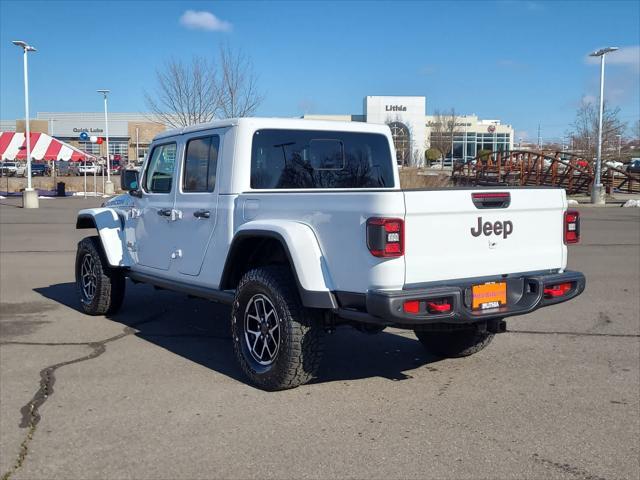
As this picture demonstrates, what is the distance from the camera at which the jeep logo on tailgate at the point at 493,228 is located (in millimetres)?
4517

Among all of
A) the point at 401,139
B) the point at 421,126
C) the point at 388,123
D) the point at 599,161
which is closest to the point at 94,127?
the point at 421,126

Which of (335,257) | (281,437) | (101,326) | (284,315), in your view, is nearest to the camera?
(281,437)

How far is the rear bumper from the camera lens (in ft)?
13.4

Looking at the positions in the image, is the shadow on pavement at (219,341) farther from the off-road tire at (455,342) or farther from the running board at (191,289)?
the running board at (191,289)

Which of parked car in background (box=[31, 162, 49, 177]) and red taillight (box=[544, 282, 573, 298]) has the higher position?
parked car in background (box=[31, 162, 49, 177])

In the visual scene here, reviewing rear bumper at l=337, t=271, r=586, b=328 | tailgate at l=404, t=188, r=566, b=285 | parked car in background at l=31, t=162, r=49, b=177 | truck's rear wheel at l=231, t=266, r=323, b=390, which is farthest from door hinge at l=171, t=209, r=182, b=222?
parked car in background at l=31, t=162, r=49, b=177

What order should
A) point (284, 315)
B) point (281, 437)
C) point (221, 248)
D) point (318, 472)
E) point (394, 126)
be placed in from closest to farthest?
point (318, 472), point (281, 437), point (284, 315), point (221, 248), point (394, 126)

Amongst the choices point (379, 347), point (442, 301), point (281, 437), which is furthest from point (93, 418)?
point (379, 347)

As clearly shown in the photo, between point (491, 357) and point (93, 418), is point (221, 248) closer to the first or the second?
point (93, 418)

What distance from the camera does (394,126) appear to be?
2520 inches

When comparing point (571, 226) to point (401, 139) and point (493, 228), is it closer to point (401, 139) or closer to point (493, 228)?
point (493, 228)

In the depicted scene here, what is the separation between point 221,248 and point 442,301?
1.97 meters

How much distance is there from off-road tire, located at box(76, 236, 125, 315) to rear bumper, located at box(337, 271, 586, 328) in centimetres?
365

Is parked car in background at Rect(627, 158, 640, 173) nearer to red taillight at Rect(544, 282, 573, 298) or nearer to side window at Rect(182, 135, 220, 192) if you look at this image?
red taillight at Rect(544, 282, 573, 298)
